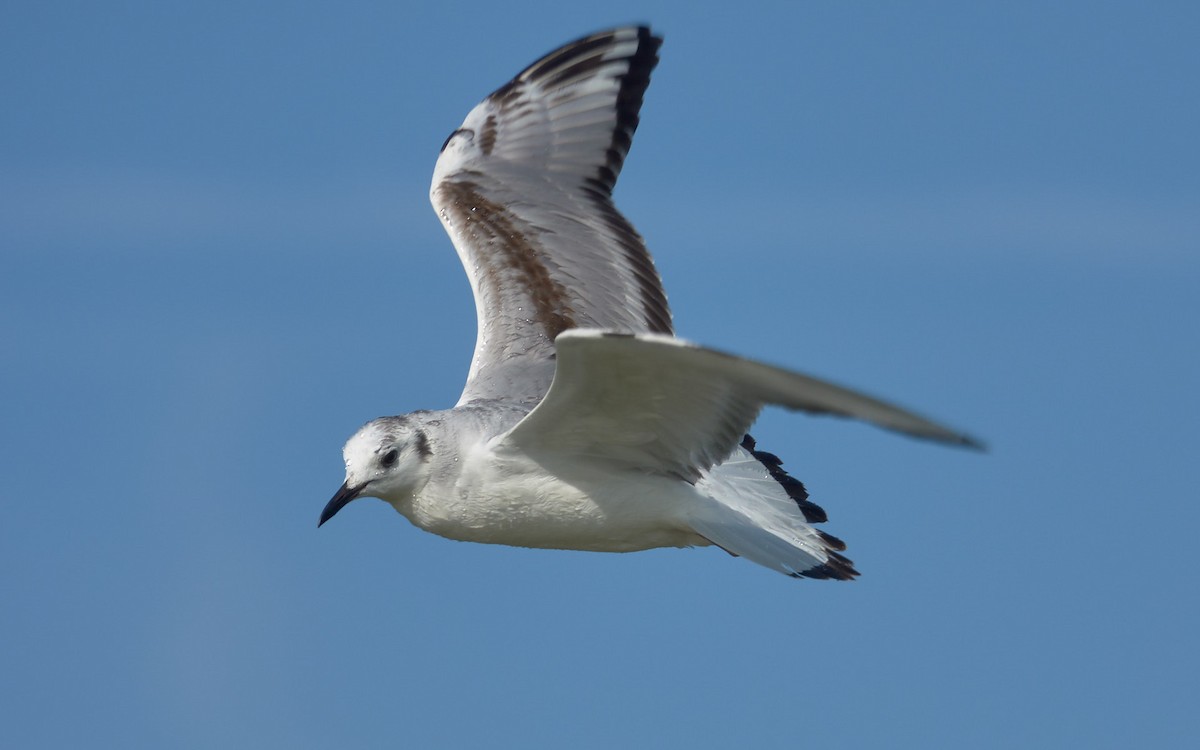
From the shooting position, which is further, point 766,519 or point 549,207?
point 549,207

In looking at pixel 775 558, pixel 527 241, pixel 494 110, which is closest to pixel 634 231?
pixel 527 241

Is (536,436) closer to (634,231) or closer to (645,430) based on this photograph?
(645,430)

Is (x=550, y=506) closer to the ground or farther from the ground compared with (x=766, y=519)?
closer to the ground

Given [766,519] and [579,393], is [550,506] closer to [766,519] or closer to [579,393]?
[579,393]

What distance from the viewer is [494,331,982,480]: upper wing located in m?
6.07

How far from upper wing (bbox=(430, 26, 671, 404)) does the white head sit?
1142 millimetres

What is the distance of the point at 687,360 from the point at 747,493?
251 centimetres

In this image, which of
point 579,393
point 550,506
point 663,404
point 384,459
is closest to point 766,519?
point 550,506

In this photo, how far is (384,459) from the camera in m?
8.00

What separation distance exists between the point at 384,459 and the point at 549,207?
109 inches

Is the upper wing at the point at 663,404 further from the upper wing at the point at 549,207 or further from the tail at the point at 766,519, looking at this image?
the upper wing at the point at 549,207

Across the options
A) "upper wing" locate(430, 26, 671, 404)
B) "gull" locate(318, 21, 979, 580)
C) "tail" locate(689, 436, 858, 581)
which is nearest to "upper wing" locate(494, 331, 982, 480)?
"gull" locate(318, 21, 979, 580)

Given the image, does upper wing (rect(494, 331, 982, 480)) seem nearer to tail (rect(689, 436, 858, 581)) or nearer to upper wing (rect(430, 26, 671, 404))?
tail (rect(689, 436, 858, 581))

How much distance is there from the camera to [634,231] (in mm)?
10164
